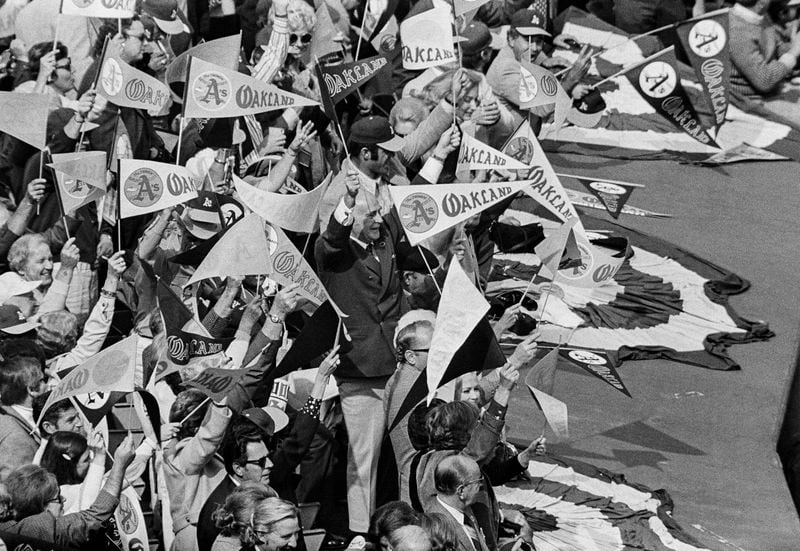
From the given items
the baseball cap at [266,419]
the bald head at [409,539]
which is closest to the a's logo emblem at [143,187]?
the baseball cap at [266,419]

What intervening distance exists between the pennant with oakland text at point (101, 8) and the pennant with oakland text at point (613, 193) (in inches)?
133

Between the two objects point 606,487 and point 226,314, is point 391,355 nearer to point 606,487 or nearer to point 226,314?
point 226,314

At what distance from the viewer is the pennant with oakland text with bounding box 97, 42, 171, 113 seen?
354 inches

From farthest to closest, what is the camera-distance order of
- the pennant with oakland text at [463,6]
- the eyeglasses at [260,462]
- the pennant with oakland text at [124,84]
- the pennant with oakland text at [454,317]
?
the pennant with oakland text at [463,6] < the pennant with oakland text at [124,84] < the pennant with oakland text at [454,317] < the eyeglasses at [260,462]

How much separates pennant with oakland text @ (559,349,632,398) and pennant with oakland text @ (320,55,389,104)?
202 centimetres

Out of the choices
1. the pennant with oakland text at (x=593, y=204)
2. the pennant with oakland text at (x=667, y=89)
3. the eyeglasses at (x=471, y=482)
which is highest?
the eyeglasses at (x=471, y=482)

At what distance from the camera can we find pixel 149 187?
8.26 metres

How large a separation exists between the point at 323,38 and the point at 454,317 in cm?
401

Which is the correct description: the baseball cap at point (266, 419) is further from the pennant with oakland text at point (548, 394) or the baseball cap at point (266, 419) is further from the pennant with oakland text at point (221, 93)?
the pennant with oakland text at point (221, 93)

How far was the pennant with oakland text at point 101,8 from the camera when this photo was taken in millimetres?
9383

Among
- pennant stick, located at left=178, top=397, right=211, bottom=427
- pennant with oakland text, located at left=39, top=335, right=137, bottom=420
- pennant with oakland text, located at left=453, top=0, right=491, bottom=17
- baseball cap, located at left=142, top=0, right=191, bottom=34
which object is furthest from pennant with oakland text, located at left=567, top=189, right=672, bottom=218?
pennant with oakland text, located at left=39, top=335, right=137, bottom=420

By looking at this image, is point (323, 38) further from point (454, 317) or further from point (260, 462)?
point (260, 462)

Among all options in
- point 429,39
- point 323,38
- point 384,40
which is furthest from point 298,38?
point 384,40

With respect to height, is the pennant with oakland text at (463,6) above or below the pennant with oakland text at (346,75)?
above
